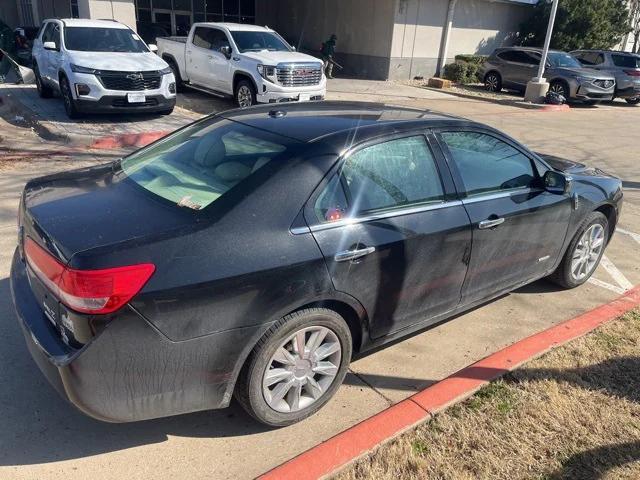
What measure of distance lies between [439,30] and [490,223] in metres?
22.0

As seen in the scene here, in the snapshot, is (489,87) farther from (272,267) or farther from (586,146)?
(272,267)

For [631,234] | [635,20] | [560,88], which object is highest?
[635,20]

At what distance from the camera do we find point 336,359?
293 cm

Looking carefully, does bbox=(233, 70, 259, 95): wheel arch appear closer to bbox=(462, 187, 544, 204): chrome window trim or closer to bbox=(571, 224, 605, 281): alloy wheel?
bbox=(571, 224, 605, 281): alloy wheel

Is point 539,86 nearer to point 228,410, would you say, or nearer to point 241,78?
point 241,78

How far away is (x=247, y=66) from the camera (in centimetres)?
1171

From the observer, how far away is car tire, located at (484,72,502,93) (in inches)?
833

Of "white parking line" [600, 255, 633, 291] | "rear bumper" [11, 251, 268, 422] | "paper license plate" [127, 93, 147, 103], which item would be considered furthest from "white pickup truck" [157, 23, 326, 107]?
"rear bumper" [11, 251, 268, 422]

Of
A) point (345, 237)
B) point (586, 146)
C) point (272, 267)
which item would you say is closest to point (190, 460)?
point (272, 267)

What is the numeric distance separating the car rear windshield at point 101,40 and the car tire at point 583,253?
9.52 m

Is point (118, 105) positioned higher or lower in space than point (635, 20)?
lower

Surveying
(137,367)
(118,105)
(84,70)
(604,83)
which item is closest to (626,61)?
(604,83)

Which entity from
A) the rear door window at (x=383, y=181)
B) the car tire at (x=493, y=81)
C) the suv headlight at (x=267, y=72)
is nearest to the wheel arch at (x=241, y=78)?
the suv headlight at (x=267, y=72)

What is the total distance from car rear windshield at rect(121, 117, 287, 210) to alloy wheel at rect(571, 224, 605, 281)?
292cm
